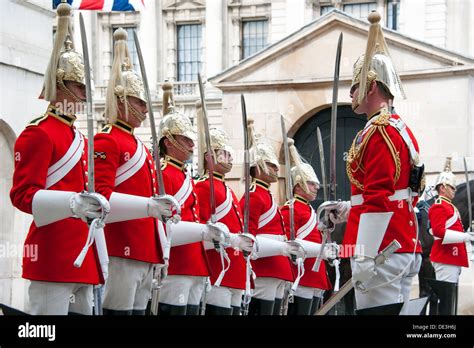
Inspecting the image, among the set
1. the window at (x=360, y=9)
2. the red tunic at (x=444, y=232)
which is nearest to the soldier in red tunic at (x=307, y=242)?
the red tunic at (x=444, y=232)

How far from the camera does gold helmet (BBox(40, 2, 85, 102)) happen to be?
6.84 m

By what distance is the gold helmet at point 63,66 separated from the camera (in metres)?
6.84

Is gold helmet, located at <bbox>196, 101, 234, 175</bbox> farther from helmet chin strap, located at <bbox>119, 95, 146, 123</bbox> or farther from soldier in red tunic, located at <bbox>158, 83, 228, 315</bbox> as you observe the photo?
helmet chin strap, located at <bbox>119, 95, 146, 123</bbox>

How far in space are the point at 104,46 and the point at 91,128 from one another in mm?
25906

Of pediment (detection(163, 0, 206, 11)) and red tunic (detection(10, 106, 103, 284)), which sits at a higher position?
pediment (detection(163, 0, 206, 11))

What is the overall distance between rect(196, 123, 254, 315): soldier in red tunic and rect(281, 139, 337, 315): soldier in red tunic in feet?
3.51

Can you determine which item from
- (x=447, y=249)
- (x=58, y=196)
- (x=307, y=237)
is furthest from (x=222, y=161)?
(x=447, y=249)

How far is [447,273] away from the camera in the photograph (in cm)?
1273

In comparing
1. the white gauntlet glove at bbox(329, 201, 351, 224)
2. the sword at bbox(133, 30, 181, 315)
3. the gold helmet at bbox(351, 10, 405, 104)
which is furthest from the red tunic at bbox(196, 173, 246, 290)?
the gold helmet at bbox(351, 10, 405, 104)

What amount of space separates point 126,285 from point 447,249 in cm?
607

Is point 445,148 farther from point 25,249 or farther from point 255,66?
point 25,249

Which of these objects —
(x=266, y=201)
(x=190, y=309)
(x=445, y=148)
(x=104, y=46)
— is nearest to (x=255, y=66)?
(x=445, y=148)

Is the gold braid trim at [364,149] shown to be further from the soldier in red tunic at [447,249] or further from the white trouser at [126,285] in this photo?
the soldier in red tunic at [447,249]

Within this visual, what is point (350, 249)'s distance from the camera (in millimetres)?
7062
